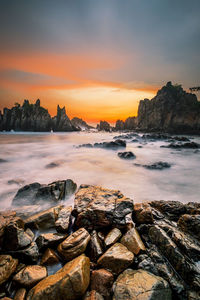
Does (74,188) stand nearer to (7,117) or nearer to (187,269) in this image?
(187,269)

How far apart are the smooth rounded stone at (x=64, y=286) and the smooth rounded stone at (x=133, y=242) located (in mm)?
755

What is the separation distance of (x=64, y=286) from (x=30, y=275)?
0.57 metres

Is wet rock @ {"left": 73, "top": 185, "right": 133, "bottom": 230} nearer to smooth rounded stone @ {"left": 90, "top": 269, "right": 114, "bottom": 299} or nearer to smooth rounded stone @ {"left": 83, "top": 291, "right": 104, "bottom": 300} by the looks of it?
smooth rounded stone @ {"left": 90, "top": 269, "right": 114, "bottom": 299}

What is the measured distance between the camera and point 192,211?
2.89m

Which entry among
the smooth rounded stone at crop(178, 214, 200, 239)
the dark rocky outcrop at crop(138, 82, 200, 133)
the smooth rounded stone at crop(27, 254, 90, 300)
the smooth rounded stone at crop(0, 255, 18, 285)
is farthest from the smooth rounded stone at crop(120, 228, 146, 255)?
the dark rocky outcrop at crop(138, 82, 200, 133)

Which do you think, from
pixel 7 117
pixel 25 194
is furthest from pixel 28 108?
pixel 25 194

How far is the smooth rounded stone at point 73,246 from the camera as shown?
1977 millimetres

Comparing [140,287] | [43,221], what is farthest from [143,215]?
[43,221]

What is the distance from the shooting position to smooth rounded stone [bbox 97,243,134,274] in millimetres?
1796

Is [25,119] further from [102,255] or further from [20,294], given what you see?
[102,255]

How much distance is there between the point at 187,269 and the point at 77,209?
1985 millimetres

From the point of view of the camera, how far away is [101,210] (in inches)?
102

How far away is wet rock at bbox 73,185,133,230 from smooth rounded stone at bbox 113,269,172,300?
2.67 feet

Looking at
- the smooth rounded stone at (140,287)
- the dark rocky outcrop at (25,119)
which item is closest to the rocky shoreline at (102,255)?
the smooth rounded stone at (140,287)
